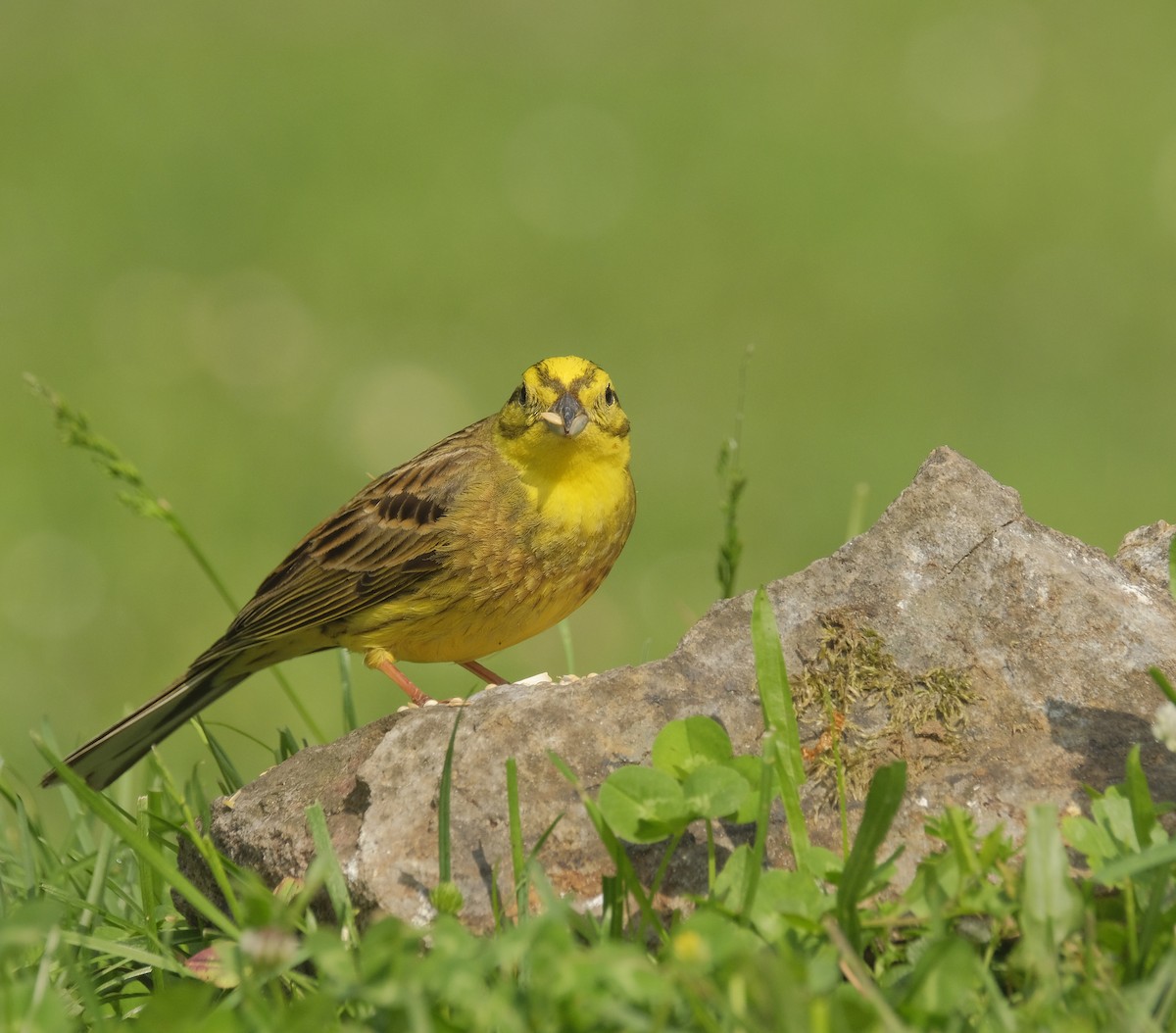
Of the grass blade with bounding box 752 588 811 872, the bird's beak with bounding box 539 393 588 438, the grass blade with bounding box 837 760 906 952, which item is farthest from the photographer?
the bird's beak with bounding box 539 393 588 438

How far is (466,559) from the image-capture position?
206 inches

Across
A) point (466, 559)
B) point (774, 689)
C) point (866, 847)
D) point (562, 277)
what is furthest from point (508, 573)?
point (562, 277)

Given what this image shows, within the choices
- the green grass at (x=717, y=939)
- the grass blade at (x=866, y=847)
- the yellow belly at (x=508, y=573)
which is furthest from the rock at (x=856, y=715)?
the yellow belly at (x=508, y=573)

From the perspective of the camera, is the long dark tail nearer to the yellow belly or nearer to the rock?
the yellow belly

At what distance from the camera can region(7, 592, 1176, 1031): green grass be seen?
260cm

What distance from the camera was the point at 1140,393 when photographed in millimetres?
11461

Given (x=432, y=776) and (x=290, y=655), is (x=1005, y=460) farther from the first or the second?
(x=432, y=776)

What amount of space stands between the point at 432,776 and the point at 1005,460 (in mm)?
7834

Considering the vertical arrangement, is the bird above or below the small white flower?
above

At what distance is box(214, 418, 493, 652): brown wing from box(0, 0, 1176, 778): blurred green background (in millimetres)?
2516

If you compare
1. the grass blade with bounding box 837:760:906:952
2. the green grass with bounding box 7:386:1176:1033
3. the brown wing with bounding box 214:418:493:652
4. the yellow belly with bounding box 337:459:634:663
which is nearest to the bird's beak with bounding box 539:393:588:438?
the yellow belly with bounding box 337:459:634:663

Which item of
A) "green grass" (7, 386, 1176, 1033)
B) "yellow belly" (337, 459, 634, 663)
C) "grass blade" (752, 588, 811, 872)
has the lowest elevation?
"green grass" (7, 386, 1176, 1033)

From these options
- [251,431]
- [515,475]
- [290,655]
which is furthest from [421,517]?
[251,431]

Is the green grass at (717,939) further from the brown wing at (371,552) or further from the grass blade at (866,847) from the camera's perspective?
the brown wing at (371,552)
